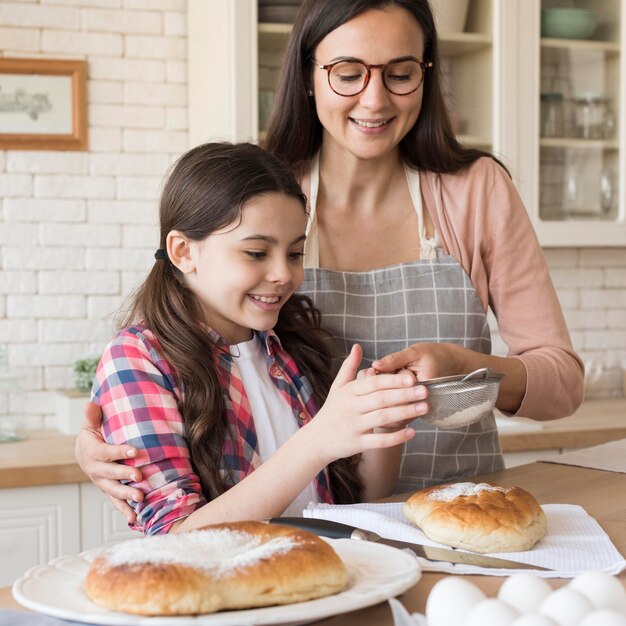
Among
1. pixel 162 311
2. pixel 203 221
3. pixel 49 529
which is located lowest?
pixel 49 529

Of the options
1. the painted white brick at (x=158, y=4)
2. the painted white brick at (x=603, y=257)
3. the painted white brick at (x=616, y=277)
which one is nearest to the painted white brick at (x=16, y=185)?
the painted white brick at (x=158, y=4)

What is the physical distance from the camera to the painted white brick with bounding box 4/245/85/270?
285cm

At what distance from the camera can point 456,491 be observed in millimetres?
1137

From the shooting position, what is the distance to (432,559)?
1006 millimetres

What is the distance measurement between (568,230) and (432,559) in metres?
2.26

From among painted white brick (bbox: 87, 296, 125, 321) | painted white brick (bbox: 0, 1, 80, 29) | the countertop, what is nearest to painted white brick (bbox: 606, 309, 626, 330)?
the countertop

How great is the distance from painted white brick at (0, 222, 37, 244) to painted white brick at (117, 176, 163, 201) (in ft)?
0.89

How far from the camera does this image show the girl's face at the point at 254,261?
140cm

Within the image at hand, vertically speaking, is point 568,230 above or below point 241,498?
above

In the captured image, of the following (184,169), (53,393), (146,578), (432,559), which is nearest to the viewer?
(146,578)

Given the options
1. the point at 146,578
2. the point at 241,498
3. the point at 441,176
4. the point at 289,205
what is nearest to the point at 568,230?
the point at 441,176

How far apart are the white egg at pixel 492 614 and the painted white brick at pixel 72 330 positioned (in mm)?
2385

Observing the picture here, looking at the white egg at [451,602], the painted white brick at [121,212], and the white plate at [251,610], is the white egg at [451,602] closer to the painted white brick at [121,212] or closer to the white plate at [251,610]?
the white plate at [251,610]

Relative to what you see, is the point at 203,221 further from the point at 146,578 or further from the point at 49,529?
the point at 49,529
